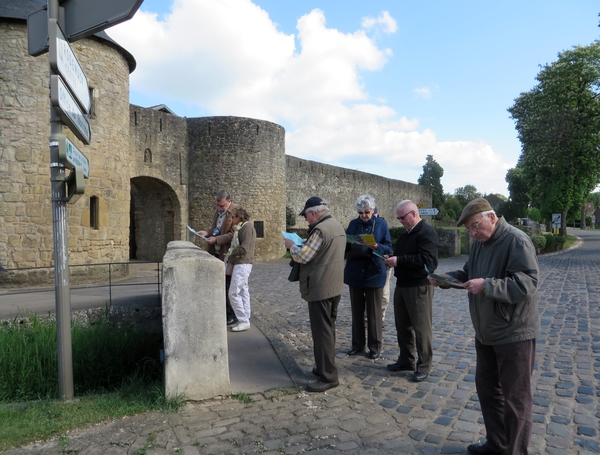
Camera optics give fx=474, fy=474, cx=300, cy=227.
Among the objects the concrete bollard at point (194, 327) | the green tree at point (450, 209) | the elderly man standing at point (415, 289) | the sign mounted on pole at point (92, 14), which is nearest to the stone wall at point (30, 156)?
the sign mounted on pole at point (92, 14)

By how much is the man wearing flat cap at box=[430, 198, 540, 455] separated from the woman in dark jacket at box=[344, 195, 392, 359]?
6.66 feet

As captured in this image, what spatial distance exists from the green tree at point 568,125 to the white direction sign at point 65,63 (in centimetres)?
2591

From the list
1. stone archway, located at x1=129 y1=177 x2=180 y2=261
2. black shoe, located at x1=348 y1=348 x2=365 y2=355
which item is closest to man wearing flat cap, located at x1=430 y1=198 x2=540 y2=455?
black shoe, located at x1=348 y1=348 x2=365 y2=355

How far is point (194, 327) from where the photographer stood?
3936 millimetres

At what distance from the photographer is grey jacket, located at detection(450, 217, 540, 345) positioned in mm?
2832

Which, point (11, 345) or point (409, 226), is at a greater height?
point (409, 226)

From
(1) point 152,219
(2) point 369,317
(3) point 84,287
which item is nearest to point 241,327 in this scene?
(2) point 369,317

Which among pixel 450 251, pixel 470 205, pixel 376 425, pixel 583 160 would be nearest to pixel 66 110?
pixel 470 205

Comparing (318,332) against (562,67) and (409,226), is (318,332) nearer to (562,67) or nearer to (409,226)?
(409,226)

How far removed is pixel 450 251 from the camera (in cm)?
2220

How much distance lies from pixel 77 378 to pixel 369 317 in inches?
133

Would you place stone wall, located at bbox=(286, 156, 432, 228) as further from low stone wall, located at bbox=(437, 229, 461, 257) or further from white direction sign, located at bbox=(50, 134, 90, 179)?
white direction sign, located at bbox=(50, 134, 90, 179)

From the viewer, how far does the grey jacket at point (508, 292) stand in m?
2.83

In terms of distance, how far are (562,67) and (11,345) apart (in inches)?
1109
